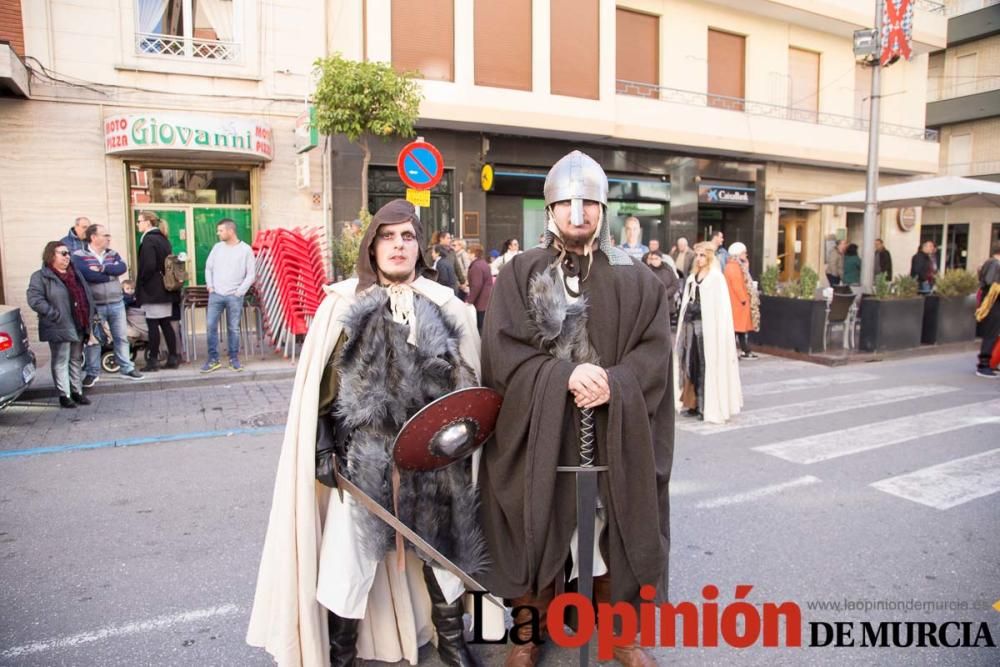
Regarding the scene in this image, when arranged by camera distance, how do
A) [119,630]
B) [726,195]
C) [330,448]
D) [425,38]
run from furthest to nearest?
[726,195] → [425,38] → [119,630] → [330,448]

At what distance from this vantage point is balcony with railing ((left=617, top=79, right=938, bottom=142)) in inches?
707

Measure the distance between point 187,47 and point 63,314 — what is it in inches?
286

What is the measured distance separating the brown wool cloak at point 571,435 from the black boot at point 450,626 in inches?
9.0

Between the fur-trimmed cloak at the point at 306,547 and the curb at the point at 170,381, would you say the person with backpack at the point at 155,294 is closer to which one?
the curb at the point at 170,381

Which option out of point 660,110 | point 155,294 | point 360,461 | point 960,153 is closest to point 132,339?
point 155,294

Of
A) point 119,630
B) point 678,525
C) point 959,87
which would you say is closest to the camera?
point 119,630

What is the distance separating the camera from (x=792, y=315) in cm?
1223

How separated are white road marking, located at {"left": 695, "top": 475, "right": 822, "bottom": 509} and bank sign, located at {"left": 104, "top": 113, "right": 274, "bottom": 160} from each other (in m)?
10.8

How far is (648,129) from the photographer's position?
17031 mm

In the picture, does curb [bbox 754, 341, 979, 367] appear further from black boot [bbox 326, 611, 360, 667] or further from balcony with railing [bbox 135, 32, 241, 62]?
balcony with railing [bbox 135, 32, 241, 62]

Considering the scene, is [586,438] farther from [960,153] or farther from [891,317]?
[960,153]

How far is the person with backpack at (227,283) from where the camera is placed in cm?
988

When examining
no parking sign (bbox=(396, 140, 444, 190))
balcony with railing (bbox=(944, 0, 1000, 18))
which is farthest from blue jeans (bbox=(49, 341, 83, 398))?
balcony with railing (bbox=(944, 0, 1000, 18))

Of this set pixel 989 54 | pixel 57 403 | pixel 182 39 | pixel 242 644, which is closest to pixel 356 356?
pixel 242 644
